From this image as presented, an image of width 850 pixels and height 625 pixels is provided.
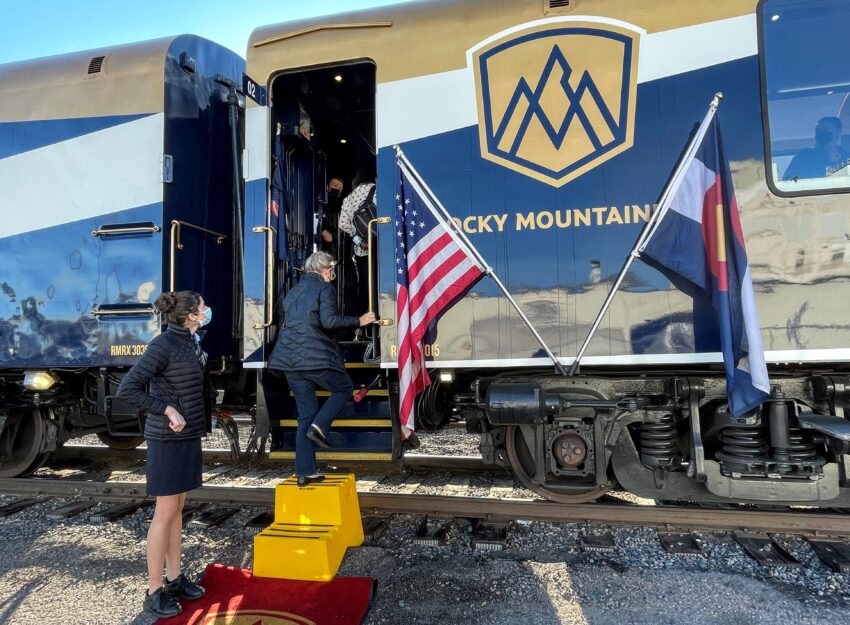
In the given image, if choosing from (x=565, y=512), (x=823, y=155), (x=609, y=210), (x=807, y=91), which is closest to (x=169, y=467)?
(x=565, y=512)

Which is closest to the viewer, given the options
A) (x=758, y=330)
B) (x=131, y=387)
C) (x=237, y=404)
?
(x=131, y=387)

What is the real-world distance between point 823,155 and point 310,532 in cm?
379

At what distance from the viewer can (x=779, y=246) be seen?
304 centimetres

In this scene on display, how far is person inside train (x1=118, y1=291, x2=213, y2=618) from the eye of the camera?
280 cm

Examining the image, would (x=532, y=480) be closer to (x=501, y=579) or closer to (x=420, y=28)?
(x=501, y=579)

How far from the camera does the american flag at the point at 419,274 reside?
346cm

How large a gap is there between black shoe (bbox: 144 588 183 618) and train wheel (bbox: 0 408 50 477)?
10.4ft

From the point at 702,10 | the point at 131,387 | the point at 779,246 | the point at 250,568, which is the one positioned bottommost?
the point at 250,568

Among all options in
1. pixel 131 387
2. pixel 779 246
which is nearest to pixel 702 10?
pixel 779 246

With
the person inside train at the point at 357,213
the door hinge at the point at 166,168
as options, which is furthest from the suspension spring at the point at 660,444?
the door hinge at the point at 166,168

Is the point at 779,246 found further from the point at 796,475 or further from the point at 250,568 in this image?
the point at 250,568

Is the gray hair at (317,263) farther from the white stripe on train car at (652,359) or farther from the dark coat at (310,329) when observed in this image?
the white stripe on train car at (652,359)

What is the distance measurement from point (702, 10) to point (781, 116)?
31.4 inches

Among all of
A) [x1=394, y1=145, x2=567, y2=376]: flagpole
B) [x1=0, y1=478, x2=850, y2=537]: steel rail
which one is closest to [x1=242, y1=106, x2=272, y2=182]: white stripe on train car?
[x1=394, y1=145, x2=567, y2=376]: flagpole
